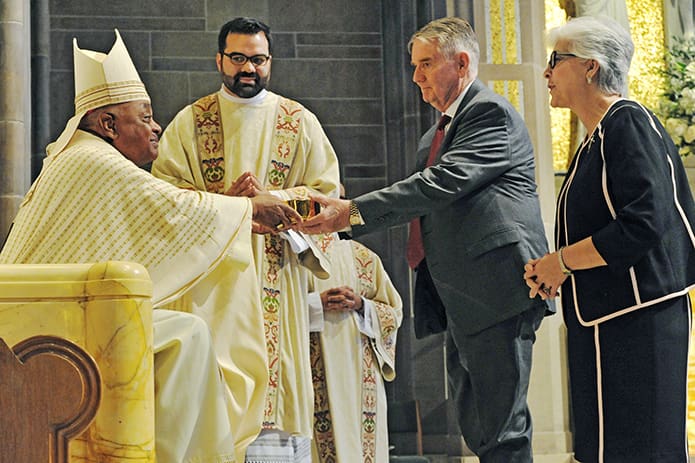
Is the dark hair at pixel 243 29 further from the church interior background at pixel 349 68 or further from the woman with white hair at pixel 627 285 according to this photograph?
the church interior background at pixel 349 68

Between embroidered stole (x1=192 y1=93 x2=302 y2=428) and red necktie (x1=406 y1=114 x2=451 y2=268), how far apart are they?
2.27 ft

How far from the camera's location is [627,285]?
10.5 feet

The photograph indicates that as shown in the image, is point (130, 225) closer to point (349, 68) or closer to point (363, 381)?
point (363, 381)

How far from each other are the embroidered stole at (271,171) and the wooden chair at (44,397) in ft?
6.99

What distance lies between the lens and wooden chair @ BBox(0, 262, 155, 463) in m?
2.62

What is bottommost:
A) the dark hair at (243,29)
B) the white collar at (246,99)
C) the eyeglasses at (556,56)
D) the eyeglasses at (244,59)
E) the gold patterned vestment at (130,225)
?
the gold patterned vestment at (130,225)

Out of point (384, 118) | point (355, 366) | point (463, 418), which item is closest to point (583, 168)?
point (463, 418)

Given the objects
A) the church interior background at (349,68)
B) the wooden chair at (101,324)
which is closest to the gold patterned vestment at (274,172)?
the wooden chair at (101,324)

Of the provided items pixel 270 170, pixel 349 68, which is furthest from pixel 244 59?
pixel 349 68

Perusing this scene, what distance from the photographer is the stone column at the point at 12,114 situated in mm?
5973

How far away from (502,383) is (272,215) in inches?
38.9

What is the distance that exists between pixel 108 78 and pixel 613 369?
185 centimetres

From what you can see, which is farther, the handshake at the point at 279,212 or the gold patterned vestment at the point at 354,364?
the gold patterned vestment at the point at 354,364

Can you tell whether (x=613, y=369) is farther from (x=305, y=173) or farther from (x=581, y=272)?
(x=305, y=173)
